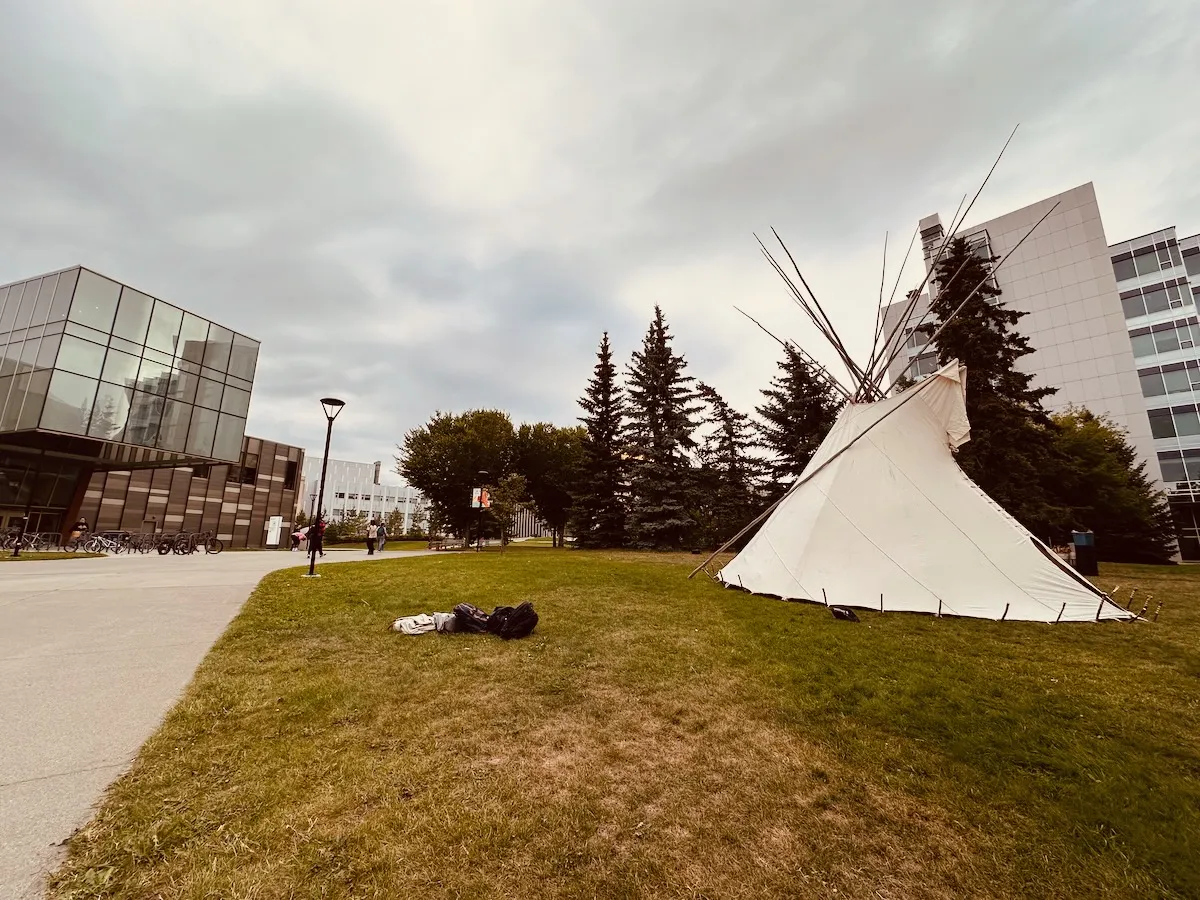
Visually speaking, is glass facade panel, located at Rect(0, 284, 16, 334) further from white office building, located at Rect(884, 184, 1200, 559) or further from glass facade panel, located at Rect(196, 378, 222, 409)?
white office building, located at Rect(884, 184, 1200, 559)

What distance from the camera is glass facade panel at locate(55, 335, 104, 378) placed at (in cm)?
2319

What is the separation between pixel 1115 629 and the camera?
7.23 meters

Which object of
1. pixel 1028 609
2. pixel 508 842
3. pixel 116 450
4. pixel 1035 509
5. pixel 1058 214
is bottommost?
pixel 508 842

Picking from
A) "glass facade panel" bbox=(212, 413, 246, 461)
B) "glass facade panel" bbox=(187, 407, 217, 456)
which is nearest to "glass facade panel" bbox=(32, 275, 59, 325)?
"glass facade panel" bbox=(187, 407, 217, 456)

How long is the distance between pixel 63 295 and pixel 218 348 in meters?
6.89

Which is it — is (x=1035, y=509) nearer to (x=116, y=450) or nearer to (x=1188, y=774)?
(x=1188, y=774)

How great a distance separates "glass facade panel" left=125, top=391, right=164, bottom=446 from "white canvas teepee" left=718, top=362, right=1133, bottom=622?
30.9m

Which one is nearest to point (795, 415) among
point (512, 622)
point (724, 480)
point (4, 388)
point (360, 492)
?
point (724, 480)

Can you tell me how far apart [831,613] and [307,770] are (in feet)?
25.7

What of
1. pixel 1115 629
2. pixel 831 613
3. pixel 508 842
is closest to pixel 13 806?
pixel 508 842

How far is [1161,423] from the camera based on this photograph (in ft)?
108

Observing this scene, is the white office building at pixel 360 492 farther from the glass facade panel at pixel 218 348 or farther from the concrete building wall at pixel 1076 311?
the concrete building wall at pixel 1076 311

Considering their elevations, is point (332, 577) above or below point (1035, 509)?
below

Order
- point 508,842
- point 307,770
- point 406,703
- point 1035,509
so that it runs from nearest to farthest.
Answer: point 508,842
point 307,770
point 406,703
point 1035,509
